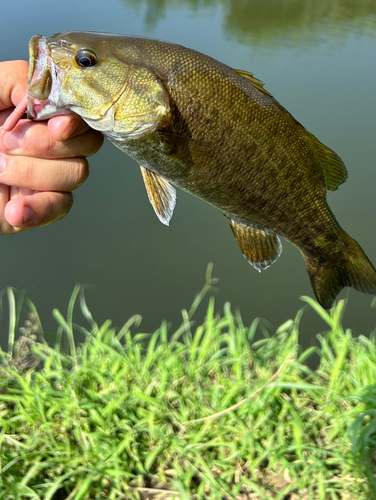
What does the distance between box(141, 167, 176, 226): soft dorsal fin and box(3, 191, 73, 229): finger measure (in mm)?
483

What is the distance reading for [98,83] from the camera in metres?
1.40

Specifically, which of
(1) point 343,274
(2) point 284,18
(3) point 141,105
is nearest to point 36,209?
(3) point 141,105

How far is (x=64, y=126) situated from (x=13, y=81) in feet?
1.11

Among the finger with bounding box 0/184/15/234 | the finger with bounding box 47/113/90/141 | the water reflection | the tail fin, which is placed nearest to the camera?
the finger with bounding box 47/113/90/141

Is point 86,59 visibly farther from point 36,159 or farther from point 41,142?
point 36,159

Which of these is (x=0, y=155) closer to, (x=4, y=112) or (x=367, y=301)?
(x=4, y=112)

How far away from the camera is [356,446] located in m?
2.04

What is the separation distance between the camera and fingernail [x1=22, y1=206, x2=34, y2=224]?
5.62 feet

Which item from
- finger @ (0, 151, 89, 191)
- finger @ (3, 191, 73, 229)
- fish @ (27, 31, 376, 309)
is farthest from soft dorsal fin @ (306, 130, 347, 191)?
finger @ (3, 191, 73, 229)

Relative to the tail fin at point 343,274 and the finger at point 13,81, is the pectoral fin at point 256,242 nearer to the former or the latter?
the tail fin at point 343,274

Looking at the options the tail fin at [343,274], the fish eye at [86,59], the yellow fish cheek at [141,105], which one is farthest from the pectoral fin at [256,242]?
the fish eye at [86,59]

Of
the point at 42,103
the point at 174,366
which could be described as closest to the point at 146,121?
the point at 42,103

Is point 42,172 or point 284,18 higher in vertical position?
→ point 284,18

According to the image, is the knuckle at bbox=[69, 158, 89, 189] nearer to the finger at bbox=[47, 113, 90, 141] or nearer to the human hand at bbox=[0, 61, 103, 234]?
the human hand at bbox=[0, 61, 103, 234]
